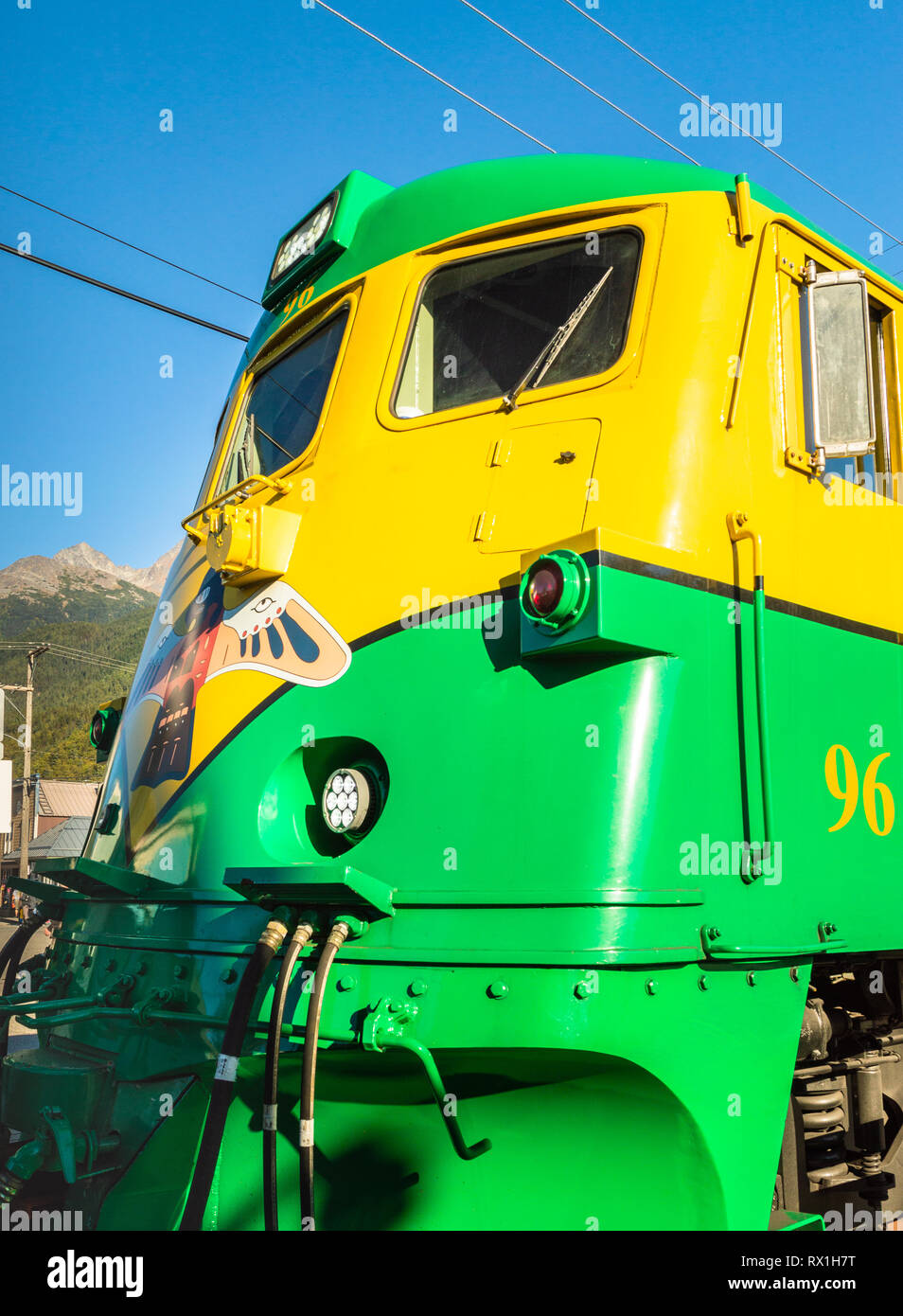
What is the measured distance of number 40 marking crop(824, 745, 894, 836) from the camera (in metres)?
3.48

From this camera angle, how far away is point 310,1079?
2.67 meters

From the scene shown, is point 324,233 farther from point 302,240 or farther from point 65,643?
point 65,643

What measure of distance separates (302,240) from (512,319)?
137cm

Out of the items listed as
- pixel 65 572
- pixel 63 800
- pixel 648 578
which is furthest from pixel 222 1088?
pixel 65 572

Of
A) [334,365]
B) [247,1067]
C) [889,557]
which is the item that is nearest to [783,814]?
[889,557]

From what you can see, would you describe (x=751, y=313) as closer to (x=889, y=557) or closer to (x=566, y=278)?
(x=566, y=278)

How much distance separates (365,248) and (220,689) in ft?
6.01

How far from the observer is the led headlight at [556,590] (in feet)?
9.46

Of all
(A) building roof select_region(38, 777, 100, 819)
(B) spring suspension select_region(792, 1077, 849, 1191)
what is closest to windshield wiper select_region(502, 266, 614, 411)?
(B) spring suspension select_region(792, 1077, 849, 1191)

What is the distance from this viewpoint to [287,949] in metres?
2.88

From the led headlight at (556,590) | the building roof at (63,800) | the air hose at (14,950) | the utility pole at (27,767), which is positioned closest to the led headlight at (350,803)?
the led headlight at (556,590)

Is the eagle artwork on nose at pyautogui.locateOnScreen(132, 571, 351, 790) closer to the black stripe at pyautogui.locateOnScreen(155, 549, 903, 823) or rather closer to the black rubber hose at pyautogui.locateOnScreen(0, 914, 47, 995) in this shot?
the black stripe at pyautogui.locateOnScreen(155, 549, 903, 823)

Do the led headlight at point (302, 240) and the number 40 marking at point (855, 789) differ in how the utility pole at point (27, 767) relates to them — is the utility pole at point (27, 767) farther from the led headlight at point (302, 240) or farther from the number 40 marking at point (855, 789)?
the number 40 marking at point (855, 789)

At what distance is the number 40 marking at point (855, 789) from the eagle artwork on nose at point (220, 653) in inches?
61.3
